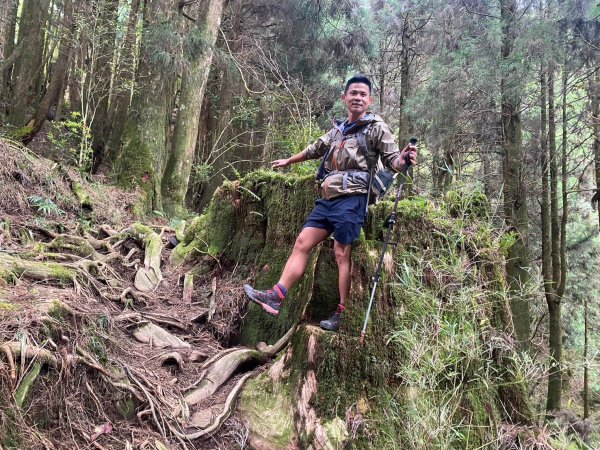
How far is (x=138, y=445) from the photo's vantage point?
7.74 feet

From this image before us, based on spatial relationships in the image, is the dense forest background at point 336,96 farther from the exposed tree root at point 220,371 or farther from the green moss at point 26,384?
the green moss at point 26,384

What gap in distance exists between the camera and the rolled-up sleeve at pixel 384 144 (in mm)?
3242

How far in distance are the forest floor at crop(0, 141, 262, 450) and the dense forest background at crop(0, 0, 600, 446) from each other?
204cm

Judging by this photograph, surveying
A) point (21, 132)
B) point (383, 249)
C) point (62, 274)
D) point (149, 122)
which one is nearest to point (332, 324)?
point (383, 249)

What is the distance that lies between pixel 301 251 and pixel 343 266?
39cm

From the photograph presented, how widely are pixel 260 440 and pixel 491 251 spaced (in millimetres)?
2143

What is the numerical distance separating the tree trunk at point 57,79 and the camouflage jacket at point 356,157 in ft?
31.8

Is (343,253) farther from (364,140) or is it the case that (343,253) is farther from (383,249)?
(364,140)

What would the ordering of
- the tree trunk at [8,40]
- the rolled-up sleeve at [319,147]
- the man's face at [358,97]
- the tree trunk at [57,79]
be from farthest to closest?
the tree trunk at [57,79] → the tree trunk at [8,40] → the rolled-up sleeve at [319,147] → the man's face at [358,97]

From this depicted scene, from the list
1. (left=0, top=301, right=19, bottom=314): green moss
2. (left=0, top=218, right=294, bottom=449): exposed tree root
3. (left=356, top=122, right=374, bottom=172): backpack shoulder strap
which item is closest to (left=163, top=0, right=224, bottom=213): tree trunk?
(left=0, top=218, right=294, bottom=449): exposed tree root

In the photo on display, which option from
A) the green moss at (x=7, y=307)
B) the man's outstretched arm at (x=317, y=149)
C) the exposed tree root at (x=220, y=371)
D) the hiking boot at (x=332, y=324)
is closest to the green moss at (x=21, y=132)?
the man's outstretched arm at (x=317, y=149)

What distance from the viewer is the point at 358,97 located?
3.41m

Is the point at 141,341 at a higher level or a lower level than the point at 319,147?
lower

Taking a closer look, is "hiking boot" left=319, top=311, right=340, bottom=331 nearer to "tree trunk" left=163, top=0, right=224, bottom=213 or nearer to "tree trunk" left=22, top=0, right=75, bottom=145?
"tree trunk" left=163, top=0, right=224, bottom=213
